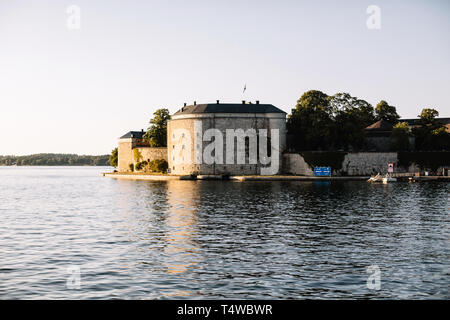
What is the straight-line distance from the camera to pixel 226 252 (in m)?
18.7

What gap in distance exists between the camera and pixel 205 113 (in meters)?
78.4

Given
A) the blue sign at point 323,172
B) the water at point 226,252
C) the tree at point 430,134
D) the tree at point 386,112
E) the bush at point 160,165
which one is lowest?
the water at point 226,252

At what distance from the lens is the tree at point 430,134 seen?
7775cm

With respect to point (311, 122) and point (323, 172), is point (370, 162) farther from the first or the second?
point (311, 122)

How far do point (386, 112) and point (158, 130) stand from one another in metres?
40.7

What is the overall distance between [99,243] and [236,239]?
531 centimetres

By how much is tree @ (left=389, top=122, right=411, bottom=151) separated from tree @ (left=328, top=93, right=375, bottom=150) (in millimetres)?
4135

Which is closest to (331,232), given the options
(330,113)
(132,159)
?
(330,113)

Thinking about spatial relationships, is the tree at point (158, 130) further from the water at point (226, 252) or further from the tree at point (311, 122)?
the water at point (226, 252)

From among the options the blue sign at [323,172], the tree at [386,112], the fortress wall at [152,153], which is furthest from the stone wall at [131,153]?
the tree at [386,112]

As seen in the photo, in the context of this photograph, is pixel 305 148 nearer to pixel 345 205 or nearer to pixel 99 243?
pixel 345 205

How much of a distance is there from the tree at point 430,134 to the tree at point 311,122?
14197 mm

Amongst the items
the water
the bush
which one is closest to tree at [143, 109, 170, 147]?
the bush

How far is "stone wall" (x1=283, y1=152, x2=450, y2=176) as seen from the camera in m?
73.5
